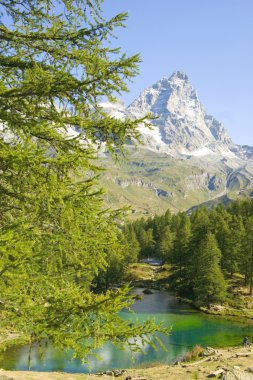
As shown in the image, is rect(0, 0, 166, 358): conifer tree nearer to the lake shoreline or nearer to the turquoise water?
the lake shoreline

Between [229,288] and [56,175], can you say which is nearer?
[56,175]

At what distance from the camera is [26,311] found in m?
7.27

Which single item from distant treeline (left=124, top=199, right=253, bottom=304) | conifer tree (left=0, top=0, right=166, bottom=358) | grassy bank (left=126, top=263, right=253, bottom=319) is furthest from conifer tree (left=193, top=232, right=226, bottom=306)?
conifer tree (left=0, top=0, right=166, bottom=358)

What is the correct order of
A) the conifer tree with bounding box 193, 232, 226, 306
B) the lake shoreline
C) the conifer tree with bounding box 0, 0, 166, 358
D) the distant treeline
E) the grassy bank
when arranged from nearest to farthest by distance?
1. the conifer tree with bounding box 0, 0, 166, 358
2. the lake shoreline
3. the grassy bank
4. the conifer tree with bounding box 193, 232, 226, 306
5. the distant treeline

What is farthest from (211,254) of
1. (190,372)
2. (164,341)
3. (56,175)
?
(56,175)

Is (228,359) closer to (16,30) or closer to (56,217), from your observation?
(56,217)

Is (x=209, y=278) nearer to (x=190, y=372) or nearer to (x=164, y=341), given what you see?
(x=164, y=341)

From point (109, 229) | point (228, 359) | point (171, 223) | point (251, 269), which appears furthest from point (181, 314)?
point (171, 223)

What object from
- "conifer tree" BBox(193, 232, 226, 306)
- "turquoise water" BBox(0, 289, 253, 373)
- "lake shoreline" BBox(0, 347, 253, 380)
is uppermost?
"conifer tree" BBox(193, 232, 226, 306)

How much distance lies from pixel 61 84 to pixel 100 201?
2825 mm

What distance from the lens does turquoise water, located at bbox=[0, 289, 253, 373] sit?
3161 centimetres

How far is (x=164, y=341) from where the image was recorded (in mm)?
40844

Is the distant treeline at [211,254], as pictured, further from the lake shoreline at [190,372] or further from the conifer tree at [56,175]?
the conifer tree at [56,175]

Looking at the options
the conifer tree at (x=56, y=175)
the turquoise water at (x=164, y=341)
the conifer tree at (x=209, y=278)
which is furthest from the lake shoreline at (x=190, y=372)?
the conifer tree at (x=209, y=278)
